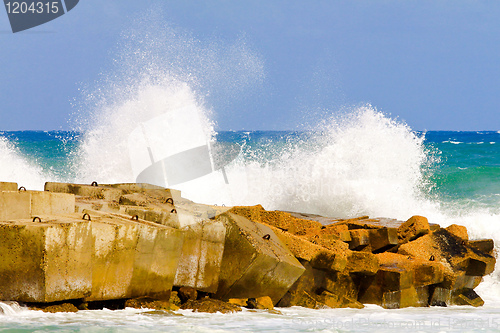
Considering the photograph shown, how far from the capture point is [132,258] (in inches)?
170

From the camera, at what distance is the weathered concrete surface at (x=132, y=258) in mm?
4164

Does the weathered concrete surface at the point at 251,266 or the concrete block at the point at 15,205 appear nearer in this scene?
the concrete block at the point at 15,205

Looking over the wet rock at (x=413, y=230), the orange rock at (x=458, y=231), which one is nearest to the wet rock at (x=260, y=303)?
the wet rock at (x=413, y=230)

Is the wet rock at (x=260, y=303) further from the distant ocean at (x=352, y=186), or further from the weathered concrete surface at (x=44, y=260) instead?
the weathered concrete surface at (x=44, y=260)

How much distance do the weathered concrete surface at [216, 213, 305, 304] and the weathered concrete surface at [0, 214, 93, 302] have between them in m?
1.33

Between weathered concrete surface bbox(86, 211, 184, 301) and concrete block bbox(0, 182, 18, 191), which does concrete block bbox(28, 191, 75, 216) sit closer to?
weathered concrete surface bbox(86, 211, 184, 301)

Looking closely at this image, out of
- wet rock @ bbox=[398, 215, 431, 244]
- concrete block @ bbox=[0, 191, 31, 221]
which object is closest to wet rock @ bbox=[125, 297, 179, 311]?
concrete block @ bbox=[0, 191, 31, 221]

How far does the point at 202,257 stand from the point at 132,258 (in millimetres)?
764

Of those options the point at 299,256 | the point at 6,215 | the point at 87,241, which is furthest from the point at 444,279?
the point at 6,215

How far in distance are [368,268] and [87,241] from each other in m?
2.96

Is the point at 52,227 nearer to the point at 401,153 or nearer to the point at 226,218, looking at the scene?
the point at 226,218

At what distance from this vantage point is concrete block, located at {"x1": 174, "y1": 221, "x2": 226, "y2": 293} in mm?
4824

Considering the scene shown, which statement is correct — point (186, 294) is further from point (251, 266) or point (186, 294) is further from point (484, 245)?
point (484, 245)

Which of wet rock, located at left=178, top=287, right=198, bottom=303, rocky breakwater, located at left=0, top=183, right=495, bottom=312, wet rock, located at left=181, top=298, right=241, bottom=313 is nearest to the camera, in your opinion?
rocky breakwater, located at left=0, top=183, right=495, bottom=312
